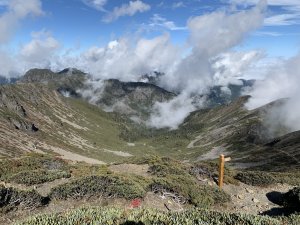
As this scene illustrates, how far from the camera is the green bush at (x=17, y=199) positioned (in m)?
22.9

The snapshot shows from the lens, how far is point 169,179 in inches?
1242

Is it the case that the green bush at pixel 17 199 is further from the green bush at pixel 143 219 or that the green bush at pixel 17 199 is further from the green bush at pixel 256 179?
the green bush at pixel 256 179

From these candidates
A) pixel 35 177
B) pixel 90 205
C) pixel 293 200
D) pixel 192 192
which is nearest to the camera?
pixel 90 205

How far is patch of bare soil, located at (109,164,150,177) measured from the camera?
3918 cm

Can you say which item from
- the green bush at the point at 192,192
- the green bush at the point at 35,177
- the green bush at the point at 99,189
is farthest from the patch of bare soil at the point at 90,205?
the green bush at the point at 35,177

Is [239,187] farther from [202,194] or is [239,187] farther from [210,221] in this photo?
[210,221]

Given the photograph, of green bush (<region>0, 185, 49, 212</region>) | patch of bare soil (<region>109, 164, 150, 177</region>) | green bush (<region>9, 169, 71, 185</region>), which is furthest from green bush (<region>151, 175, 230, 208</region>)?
green bush (<region>0, 185, 49, 212</region>)

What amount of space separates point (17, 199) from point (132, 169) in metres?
18.5

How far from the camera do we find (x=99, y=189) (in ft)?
87.1

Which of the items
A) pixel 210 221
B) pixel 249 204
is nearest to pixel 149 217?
pixel 210 221

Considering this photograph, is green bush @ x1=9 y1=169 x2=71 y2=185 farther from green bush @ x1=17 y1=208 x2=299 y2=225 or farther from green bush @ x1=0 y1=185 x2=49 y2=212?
green bush @ x1=17 y1=208 x2=299 y2=225

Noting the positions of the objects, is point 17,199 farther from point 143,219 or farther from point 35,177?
point 143,219

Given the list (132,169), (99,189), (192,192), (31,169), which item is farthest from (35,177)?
(192,192)

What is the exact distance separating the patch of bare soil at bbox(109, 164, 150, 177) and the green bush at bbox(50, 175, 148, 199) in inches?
425
